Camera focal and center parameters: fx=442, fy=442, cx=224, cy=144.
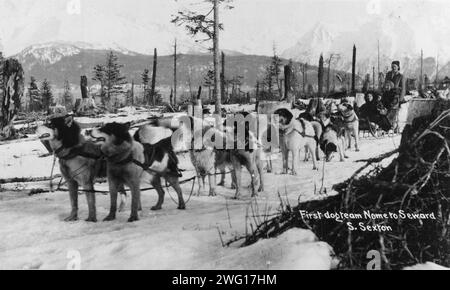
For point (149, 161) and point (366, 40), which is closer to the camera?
point (149, 161)

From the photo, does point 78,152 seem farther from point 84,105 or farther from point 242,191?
point 84,105

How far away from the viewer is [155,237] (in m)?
4.66

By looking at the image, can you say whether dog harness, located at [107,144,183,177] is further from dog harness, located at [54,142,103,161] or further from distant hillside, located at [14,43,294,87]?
distant hillside, located at [14,43,294,87]

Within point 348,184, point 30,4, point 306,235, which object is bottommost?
point 306,235

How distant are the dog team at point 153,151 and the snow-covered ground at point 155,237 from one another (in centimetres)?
36

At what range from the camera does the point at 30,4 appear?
8.70m

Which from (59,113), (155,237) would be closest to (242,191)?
(155,237)

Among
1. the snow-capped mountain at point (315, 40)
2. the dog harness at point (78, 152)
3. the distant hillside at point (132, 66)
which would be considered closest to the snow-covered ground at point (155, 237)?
the dog harness at point (78, 152)

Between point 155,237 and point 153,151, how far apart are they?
1.87 m

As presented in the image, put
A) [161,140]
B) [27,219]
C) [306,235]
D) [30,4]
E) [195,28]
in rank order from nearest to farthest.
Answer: [306,235]
[27,219]
[161,140]
[30,4]
[195,28]
